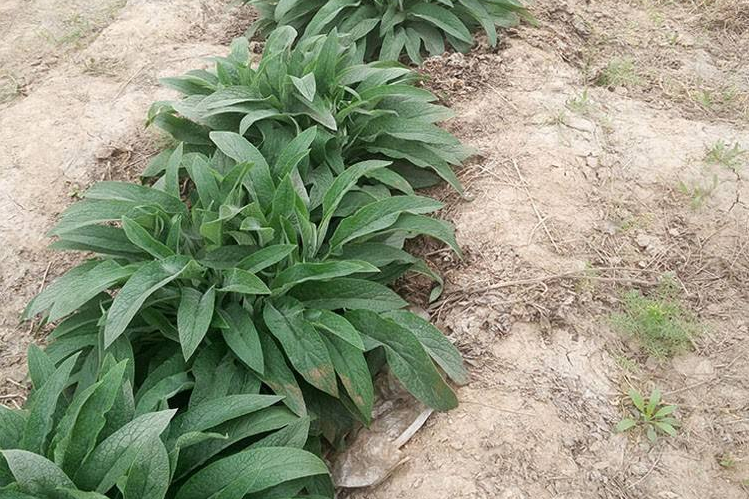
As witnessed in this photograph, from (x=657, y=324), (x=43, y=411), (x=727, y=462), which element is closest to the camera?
(x=43, y=411)

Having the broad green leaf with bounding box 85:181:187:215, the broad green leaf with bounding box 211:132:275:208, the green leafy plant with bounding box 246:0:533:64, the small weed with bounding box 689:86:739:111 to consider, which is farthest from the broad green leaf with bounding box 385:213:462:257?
the small weed with bounding box 689:86:739:111

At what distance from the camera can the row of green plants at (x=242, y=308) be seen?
204 centimetres

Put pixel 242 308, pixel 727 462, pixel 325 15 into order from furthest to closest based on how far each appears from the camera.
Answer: pixel 325 15 < pixel 242 308 < pixel 727 462

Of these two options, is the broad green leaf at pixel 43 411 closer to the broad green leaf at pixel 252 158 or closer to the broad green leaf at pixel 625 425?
the broad green leaf at pixel 252 158

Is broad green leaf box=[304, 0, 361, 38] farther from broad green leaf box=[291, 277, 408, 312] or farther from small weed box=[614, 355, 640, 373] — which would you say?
small weed box=[614, 355, 640, 373]

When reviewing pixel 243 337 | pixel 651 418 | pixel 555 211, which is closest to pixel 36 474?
pixel 243 337

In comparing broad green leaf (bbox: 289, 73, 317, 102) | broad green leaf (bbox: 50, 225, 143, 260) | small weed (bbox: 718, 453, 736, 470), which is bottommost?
small weed (bbox: 718, 453, 736, 470)

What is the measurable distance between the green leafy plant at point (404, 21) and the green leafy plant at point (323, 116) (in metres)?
0.56

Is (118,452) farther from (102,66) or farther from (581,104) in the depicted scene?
(102,66)

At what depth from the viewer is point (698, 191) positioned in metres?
3.14

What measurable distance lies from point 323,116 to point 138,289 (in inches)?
49.8

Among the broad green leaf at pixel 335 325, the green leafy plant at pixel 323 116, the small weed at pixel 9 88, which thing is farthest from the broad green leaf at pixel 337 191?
the small weed at pixel 9 88

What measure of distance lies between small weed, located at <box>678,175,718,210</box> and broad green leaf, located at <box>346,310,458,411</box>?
1.53 metres

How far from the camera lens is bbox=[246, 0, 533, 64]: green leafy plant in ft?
13.4
